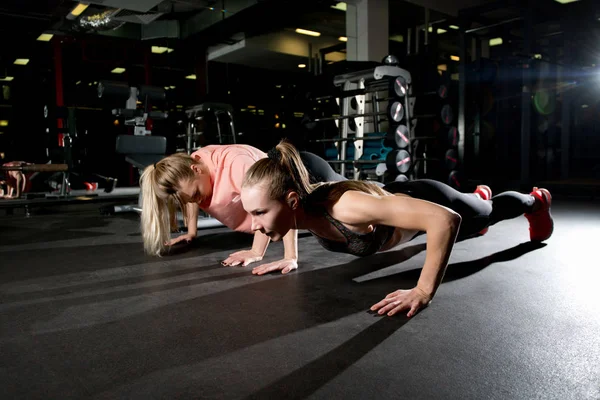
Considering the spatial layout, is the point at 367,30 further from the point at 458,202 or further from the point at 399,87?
the point at 458,202

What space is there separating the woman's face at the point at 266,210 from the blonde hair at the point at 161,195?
1.91 ft

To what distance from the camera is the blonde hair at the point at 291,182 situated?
1143 mm

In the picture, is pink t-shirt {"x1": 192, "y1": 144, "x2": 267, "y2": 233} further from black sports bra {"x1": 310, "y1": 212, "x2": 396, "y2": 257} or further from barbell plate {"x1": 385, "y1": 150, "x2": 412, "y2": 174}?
barbell plate {"x1": 385, "y1": 150, "x2": 412, "y2": 174}

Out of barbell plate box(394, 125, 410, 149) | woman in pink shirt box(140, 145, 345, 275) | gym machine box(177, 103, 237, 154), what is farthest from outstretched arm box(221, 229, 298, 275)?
gym machine box(177, 103, 237, 154)

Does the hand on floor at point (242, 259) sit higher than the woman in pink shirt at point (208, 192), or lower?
lower

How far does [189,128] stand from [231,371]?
5013 millimetres

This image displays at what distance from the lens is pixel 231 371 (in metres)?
0.85

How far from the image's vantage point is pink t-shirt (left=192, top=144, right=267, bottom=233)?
68.7 inches

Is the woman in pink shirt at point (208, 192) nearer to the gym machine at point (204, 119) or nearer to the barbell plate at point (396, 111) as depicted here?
the barbell plate at point (396, 111)

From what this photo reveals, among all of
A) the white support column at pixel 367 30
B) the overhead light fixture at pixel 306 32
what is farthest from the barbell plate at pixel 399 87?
the overhead light fixture at pixel 306 32

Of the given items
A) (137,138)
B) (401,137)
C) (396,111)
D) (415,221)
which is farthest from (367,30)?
(415,221)

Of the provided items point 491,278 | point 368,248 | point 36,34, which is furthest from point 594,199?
point 36,34

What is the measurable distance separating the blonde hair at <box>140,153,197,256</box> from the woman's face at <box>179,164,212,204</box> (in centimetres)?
2

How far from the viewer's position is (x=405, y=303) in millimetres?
1163
